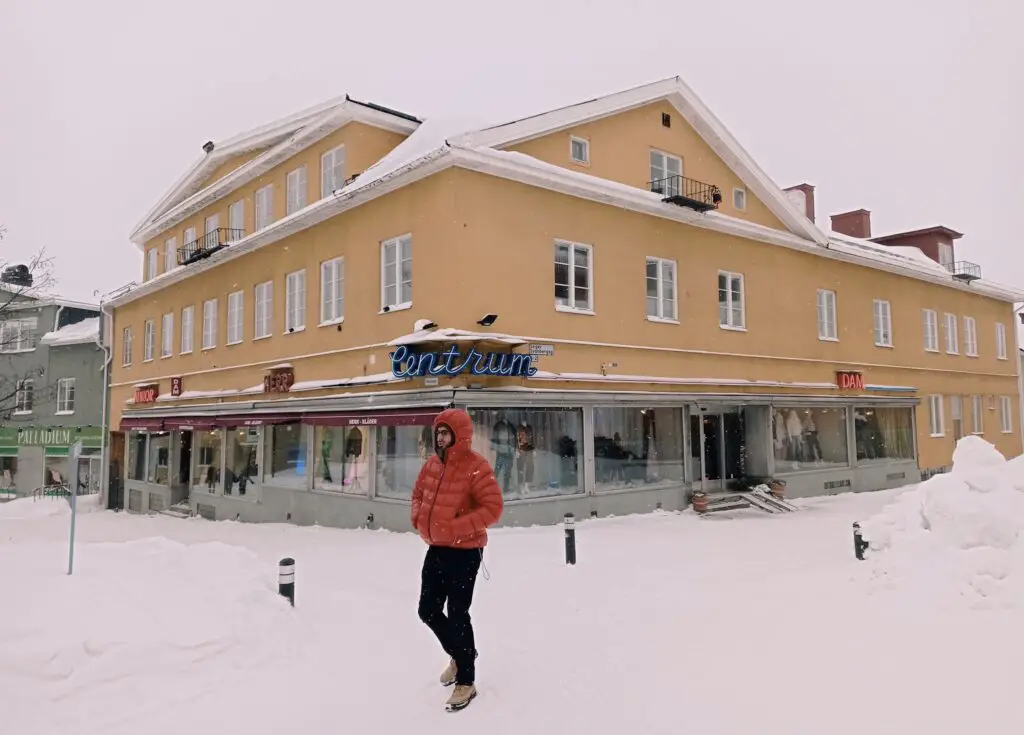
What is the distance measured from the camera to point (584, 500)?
1631 cm

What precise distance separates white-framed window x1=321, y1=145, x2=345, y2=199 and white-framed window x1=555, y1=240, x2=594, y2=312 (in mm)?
6234

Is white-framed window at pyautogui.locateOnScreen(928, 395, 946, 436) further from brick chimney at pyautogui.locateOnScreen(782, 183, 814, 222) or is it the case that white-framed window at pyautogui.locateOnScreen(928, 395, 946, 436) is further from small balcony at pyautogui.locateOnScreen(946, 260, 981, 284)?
brick chimney at pyautogui.locateOnScreen(782, 183, 814, 222)

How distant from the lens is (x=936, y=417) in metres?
27.5

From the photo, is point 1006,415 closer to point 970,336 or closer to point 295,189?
point 970,336

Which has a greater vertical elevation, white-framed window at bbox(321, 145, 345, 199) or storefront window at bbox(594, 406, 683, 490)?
white-framed window at bbox(321, 145, 345, 199)

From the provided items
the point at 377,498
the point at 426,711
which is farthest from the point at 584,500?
the point at 426,711

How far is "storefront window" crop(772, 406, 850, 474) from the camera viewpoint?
21359 millimetres

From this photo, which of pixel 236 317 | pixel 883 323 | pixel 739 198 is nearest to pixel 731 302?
pixel 739 198

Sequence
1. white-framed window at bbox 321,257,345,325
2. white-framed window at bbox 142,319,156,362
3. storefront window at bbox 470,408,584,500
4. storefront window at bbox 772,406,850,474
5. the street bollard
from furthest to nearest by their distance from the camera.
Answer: white-framed window at bbox 142,319,156,362 < storefront window at bbox 772,406,850,474 < white-framed window at bbox 321,257,345,325 < storefront window at bbox 470,408,584,500 < the street bollard

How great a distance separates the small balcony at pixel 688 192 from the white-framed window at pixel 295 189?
9447mm

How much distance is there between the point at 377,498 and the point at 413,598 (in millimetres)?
6902

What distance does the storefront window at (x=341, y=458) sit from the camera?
1695cm

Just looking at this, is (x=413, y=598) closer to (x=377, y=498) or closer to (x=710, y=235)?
(x=377, y=498)

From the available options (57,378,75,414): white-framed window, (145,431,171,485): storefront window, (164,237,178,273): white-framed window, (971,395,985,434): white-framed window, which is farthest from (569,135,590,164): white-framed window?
(57,378,75,414): white-framed window
